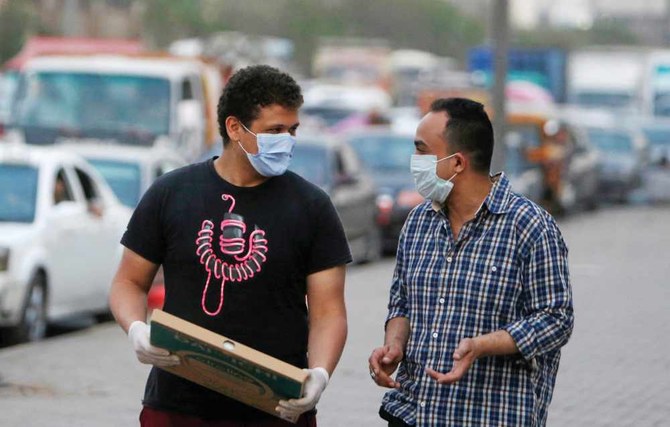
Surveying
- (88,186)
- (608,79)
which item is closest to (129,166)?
(88,186)

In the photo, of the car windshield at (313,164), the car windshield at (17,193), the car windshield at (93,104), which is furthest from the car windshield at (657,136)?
the car windshield at (17,193)

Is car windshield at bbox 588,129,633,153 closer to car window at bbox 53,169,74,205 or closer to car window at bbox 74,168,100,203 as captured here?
car window at bbox 74,168,100,203

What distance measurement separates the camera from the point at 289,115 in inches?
194

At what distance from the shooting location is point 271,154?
15.8 feet

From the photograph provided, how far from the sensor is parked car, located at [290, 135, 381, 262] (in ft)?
64.0

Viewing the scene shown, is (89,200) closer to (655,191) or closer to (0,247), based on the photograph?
(0,247)

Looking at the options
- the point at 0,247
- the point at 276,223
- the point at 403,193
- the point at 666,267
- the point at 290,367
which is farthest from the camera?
the point at 403,193

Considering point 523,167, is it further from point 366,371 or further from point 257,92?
point 257,92

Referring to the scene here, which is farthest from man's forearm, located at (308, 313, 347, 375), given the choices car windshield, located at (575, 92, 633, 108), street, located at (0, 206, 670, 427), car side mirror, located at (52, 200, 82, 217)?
car windshield, located at (575, 92, 633, 108)

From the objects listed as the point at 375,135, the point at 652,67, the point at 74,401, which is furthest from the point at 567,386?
the point at 652,67

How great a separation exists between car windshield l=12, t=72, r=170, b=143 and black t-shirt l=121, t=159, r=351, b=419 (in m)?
14.9

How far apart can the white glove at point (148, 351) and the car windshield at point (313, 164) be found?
14691 millimetres

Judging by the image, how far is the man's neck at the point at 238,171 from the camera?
4.93 meters

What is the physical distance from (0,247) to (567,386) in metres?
4.31
